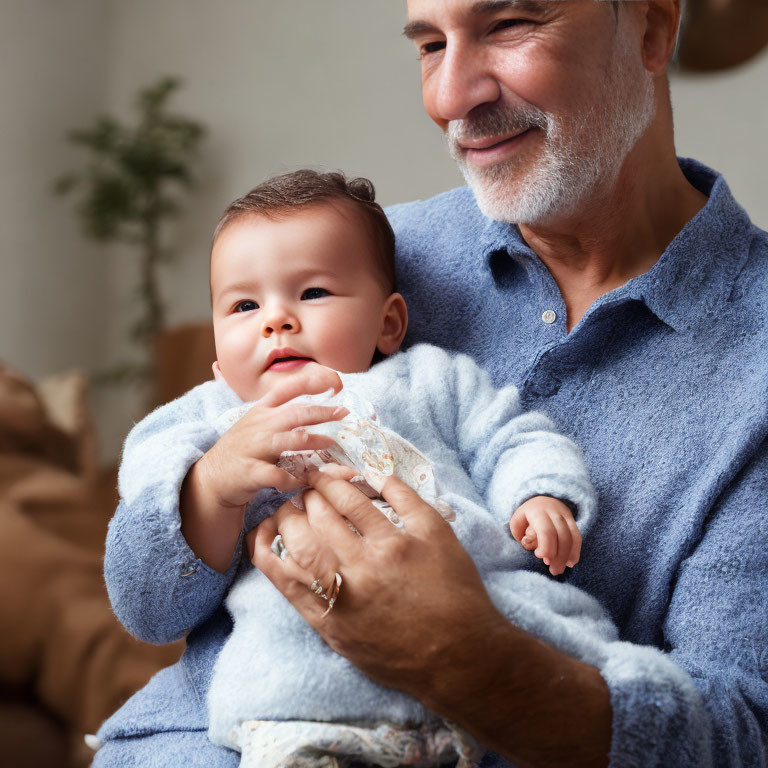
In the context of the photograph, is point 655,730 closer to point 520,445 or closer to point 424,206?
point 520,445

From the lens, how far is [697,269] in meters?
1.16

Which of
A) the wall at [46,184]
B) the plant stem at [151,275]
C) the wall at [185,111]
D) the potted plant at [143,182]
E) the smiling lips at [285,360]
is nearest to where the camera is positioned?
the smiling lips at [285,360]

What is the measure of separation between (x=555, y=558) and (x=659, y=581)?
183 millimetres

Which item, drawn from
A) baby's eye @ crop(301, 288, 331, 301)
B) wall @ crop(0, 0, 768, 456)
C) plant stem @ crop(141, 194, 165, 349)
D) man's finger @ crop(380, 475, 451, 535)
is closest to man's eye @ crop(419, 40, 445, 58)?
baby's eye @ crop(301, 288, 331, 301)

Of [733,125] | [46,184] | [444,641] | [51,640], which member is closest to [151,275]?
[46,184]

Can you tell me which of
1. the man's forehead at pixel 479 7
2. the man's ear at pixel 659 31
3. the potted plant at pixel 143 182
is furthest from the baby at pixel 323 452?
the potted plant at pixel 143 182

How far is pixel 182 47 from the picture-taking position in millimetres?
4613

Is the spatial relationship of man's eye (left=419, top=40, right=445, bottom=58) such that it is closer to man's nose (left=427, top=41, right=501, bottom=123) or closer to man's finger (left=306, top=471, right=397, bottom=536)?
man's nose (left=427, top=41, right=501, bottom=123)

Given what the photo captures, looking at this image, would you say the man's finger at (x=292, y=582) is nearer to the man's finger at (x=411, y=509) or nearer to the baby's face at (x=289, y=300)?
the man's finger at (x=411, y=509)

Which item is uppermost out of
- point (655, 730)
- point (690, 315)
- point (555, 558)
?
point (690, 315)

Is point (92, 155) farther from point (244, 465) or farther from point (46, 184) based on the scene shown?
point (244, 465)

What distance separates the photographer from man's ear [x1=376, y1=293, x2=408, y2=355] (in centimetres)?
121

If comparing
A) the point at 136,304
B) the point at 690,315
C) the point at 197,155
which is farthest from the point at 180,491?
the point at 136,304

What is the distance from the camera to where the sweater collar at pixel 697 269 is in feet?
3.72
